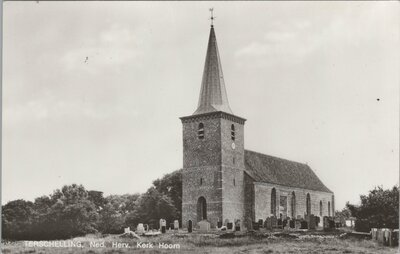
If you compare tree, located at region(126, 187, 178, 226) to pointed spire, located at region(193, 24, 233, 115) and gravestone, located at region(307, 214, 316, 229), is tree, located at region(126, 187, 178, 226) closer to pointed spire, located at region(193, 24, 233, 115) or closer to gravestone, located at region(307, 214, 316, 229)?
pointed spire, located at region(193, 24, 233, 115)

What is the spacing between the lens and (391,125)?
18406mm

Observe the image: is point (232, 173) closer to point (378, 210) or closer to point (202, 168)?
point (202, 168)

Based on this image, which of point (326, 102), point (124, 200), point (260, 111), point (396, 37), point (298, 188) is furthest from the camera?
point (298, 188)

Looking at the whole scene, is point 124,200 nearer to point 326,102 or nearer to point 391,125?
point 326,102

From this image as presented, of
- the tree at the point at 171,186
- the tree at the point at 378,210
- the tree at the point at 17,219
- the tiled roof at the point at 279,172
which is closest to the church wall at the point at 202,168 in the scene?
the tiled roof at the point at 279,172

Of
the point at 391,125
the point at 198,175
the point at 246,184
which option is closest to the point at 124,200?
the point at 198,175

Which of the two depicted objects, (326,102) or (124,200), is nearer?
(326,102)

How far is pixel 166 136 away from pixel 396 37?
33.7ft

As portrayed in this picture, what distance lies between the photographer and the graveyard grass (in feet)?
61.9

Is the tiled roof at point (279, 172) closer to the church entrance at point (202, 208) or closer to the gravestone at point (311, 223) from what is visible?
the church entrance at point (202, 208)

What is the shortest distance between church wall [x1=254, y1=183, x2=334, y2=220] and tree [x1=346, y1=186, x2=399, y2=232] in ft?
41.2

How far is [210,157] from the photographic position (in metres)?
33.6

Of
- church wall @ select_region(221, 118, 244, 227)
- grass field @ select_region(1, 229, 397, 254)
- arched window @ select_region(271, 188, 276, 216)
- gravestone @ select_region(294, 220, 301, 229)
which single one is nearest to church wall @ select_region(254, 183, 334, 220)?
arched window @ select_region(271, 188, 276, 216)

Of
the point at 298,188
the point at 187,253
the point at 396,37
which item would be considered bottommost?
the point at 187,253
